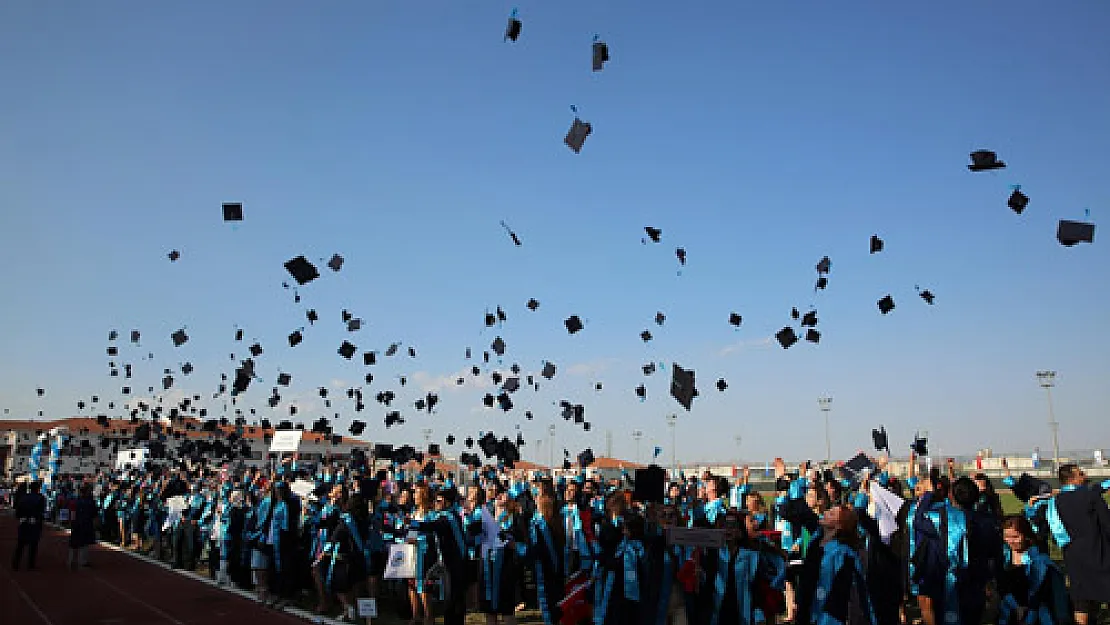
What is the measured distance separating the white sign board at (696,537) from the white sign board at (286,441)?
21.7m

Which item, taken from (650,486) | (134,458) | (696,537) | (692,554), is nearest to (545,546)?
(650,486)

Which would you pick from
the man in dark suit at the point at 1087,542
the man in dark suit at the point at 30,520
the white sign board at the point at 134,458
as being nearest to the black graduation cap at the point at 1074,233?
the man in dark suit at the point at 1087,542

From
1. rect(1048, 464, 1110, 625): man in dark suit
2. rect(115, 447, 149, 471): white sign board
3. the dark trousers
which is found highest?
rect(115, 447, 149, 471): white sign board

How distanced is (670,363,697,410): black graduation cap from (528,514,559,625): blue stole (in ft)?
11.1

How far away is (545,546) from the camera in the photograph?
834 cm

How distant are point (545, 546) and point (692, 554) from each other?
92.0 inches

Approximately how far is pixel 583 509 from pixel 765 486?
116 feet

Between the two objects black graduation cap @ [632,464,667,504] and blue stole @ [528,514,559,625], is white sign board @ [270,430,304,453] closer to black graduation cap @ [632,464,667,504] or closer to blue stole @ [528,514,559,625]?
Result: blue stole @ [528,514,559,625]

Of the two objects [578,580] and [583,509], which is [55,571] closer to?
[583,509]

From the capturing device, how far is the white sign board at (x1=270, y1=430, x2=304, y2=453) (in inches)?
1004

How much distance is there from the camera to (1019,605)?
6965mm

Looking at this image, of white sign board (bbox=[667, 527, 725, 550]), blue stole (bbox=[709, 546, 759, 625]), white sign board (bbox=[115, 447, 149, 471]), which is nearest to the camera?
white sign board (bbox=[667, 527, 725, 550])

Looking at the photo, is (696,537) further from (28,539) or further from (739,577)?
(28,539)

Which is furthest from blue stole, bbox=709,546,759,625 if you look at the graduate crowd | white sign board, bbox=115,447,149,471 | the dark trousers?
white sign board, bbox=115,447,149,471
